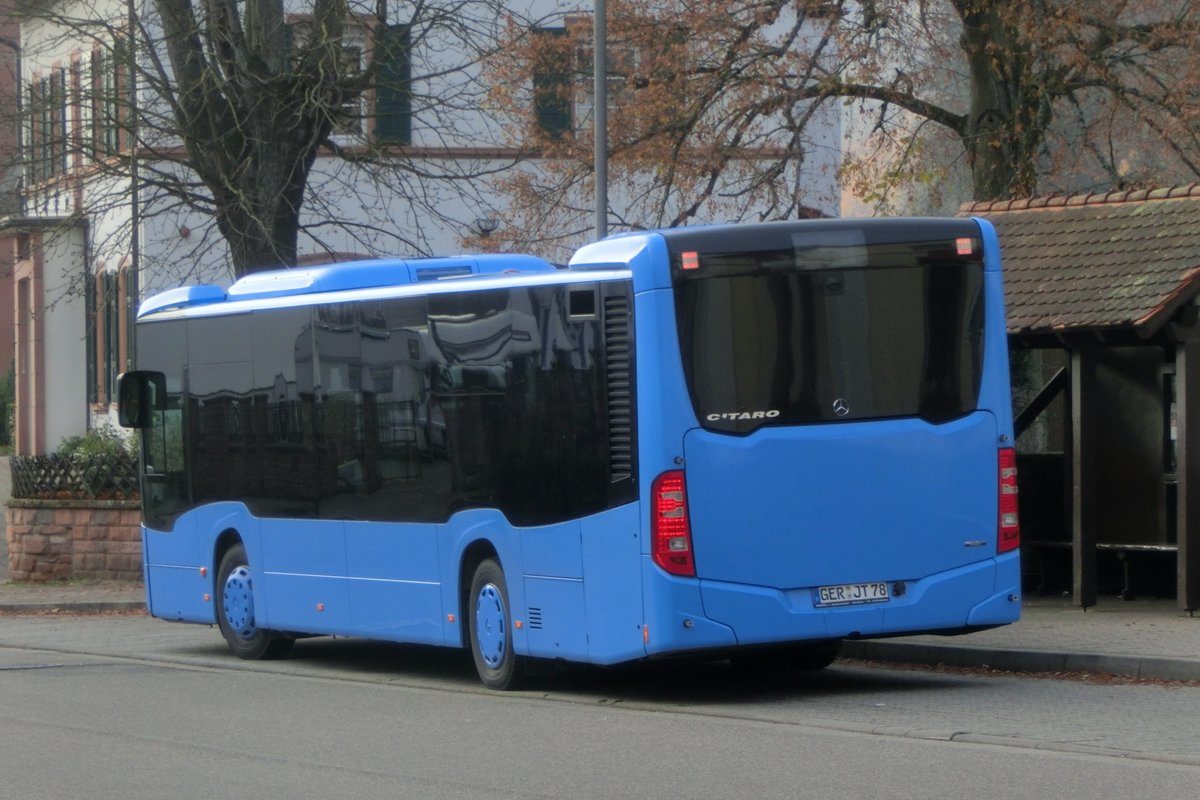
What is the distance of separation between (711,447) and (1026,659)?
356 centimetres

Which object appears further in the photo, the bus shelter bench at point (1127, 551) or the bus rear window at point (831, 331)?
the bus shelter bench at point (1127, 551)

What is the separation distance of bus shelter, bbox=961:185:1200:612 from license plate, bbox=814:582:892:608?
5879 mm

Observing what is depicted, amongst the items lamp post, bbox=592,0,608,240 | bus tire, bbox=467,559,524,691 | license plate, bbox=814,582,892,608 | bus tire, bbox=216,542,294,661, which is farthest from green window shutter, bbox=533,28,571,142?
license plate, bbox=814,582,892,608

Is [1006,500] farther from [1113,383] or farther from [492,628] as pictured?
[1113,383]

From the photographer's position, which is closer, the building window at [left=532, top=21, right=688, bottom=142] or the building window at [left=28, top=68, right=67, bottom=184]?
the building window at [left=28, top=68, right=67, bottom=184]

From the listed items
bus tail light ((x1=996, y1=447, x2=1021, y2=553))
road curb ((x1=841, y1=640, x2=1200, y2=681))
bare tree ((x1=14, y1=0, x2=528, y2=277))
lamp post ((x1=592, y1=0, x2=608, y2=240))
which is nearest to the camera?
bus tail light ((x1=996, y1=447, x2=1021, y2=553))

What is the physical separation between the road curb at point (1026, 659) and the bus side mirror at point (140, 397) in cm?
679

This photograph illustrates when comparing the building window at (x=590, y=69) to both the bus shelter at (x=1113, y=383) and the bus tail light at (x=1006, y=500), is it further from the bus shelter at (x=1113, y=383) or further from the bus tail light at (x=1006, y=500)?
the bus tail light at (x=1006, y=500)

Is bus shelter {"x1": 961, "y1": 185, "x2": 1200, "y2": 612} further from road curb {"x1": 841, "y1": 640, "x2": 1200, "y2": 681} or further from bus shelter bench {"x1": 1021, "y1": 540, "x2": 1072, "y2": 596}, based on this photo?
road curb {"x1": 841, "y1": 640, "x2": 1200, "y2": 681}

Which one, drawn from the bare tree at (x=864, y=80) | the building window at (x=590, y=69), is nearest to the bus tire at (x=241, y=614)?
the building window at (x=590, y=69)

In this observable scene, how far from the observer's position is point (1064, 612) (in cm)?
1820

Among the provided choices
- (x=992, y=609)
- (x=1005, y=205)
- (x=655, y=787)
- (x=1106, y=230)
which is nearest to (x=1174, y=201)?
(x=1106, y=230)

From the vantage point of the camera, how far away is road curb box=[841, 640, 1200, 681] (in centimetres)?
1344

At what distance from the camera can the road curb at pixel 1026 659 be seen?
13438 millimetres
